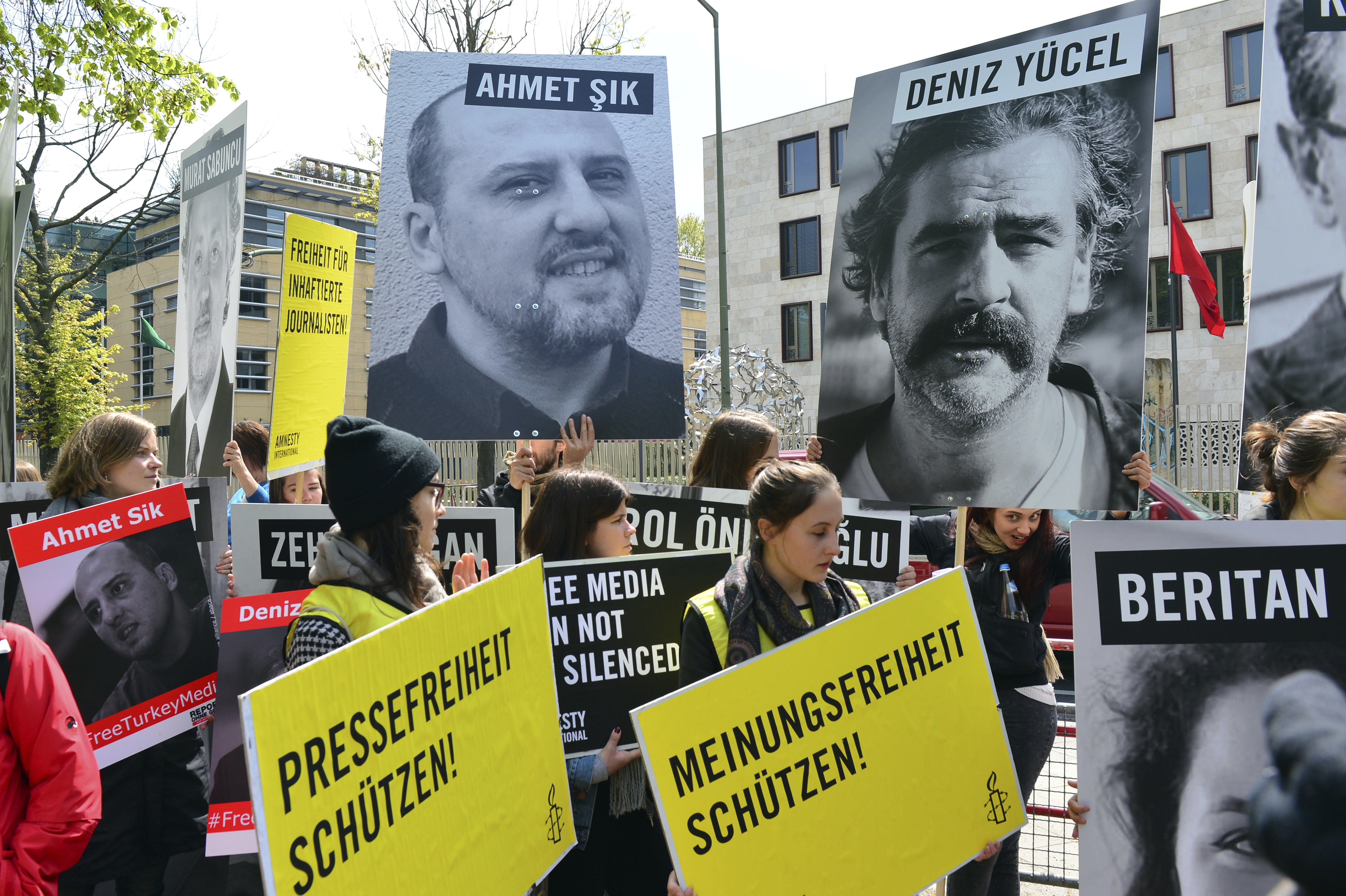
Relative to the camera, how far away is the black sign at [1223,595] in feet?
7.77

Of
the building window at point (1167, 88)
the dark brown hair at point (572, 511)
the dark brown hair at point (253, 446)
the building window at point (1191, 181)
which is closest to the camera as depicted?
the dark brown hair at point (572, 511)

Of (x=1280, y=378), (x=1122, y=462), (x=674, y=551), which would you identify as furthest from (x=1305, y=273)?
(x=674, y=551)

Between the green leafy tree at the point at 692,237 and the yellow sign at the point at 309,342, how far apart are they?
50.7m

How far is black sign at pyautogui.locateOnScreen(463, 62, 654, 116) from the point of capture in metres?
4.49

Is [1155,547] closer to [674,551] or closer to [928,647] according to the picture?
[928,647]

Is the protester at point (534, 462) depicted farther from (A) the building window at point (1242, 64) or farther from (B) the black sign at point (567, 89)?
(A) the building window at point (1242, 64)

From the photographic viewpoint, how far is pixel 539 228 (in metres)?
4.43

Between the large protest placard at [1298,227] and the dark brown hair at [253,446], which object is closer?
the large protest placard at [1298,227]

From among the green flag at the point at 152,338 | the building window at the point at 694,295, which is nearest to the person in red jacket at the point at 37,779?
the green flag at the point at 152,338

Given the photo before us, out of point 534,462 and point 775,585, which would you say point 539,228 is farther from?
point 775,585

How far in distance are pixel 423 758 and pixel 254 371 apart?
4674cm

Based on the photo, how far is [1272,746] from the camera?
7.63ft

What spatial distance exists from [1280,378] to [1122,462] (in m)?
0.62

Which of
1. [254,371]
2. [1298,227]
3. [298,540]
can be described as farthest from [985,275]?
[254,371]
